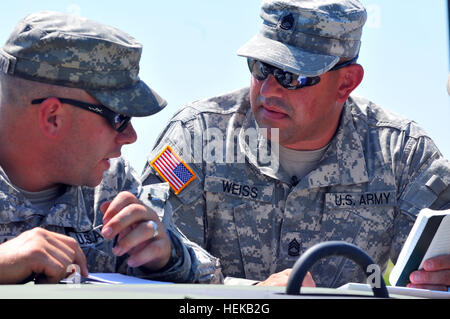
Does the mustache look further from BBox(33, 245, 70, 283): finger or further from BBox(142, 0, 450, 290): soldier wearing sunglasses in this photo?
BBox(33, 245, 70, 283): finger

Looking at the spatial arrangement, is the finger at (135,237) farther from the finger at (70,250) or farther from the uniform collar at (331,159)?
the uniform collar at (331,159)

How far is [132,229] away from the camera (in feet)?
8.86

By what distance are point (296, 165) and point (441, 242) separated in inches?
58.2

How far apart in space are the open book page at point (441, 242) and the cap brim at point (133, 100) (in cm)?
121

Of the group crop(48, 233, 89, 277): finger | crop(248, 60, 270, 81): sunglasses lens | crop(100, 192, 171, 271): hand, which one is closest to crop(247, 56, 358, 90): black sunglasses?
crop(248, 60, 270, 81): sunglasses lens

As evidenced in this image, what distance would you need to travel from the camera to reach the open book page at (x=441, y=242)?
9.94 feet

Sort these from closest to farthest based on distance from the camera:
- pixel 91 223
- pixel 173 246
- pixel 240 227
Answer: pixel 173 246 → pixel 91 223 → pixel 240 227

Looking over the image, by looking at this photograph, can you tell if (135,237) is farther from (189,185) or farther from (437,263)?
(189,185)

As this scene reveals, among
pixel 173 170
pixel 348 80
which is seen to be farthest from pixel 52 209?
pixel 348 80

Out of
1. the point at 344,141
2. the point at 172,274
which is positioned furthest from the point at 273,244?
the point at 172,274

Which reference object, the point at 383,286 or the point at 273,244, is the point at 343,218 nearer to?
the point at 273,244

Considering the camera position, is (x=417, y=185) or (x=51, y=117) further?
(x=417, y=185)

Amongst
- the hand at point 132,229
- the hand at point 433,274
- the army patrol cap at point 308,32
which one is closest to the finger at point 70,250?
the hand at point 132,229

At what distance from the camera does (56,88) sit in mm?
3053
